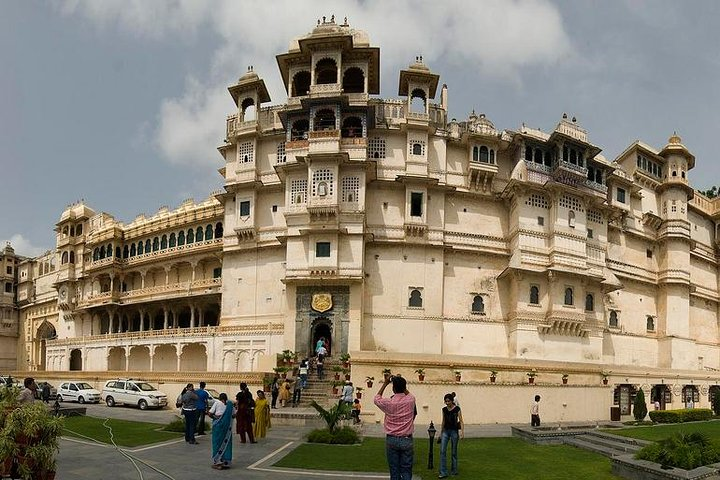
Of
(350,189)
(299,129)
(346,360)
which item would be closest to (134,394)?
(346,360)

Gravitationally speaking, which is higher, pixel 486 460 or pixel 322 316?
pixel 322 316

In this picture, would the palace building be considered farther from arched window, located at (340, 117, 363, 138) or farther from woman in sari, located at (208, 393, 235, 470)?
woman in sari, located at (208, 393, 235, 470)

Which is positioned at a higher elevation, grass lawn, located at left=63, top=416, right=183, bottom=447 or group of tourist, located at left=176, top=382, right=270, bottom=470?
group of tourist, located at left=176, top=382, right=270, bottom=470

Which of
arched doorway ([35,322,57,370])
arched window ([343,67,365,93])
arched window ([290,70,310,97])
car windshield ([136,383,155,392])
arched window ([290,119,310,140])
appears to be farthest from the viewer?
arched doorway ([35,322,57,370])

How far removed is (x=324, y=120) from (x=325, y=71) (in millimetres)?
4231

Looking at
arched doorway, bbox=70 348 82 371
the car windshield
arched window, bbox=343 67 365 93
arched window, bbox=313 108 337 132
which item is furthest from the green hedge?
arched doorway, bbox=70 348 82 371

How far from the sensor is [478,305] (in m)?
41.7

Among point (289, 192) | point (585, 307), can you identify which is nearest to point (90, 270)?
point (289, 192)

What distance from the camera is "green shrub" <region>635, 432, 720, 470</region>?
1352 cm

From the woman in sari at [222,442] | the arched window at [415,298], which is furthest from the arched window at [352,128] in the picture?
the woman in sari at [222,442]

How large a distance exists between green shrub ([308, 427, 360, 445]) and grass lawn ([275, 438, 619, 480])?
0.40 metres

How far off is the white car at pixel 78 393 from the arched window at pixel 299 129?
19.7 meters

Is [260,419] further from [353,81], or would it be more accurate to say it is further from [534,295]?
[353,81]

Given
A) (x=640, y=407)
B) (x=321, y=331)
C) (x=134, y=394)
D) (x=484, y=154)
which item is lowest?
(x=640, y=407)
